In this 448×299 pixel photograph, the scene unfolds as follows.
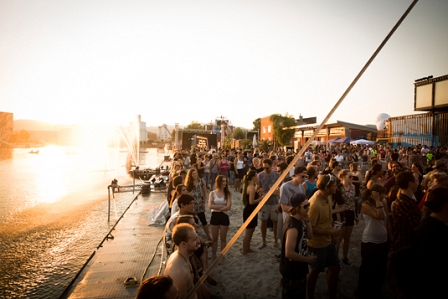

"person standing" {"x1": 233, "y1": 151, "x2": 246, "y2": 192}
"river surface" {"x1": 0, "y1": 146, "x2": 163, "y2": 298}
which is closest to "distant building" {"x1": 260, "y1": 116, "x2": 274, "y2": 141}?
"person standing" {"x1": 233, "y1": 151, "x2": 246, "y2": 192}

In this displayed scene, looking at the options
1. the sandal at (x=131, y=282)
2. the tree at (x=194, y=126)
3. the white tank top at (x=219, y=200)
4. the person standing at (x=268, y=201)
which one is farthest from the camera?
the tree at (x=194, y=126)

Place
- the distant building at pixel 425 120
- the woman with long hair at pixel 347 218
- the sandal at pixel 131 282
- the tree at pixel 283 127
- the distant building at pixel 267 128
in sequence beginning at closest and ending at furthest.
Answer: the sandal at pixel 131 282 → the woman with long hair at pixel 347 218 → the distant building at pixel 425 120 → the tree at pixel 283 127 → the distant building at pixel 267 128

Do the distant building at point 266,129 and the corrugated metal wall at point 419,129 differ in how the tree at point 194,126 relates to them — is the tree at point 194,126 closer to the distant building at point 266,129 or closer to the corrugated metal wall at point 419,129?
the distant building at point 266,129

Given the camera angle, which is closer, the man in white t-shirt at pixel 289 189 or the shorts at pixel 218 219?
the man in white t-shirt at pixel 289 189

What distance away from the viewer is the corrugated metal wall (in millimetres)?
31438

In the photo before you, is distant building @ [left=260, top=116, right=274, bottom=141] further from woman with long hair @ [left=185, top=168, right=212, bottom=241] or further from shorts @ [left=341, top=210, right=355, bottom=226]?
shorts @ [left=341, top=210, right=355, bottom=226]

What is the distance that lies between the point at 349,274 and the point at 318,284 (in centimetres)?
74

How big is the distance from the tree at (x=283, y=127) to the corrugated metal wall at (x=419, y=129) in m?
17.8

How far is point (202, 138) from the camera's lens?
37.4 metres

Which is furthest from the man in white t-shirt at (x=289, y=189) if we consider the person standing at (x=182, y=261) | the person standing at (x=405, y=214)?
the person standing at (x=182, y=261)

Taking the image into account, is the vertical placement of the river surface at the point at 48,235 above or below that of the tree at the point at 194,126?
below

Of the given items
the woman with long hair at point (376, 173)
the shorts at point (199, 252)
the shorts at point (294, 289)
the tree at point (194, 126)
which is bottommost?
the shorts at point (294, 289)

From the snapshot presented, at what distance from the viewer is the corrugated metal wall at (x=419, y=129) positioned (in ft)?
103

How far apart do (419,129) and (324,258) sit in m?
39.5
